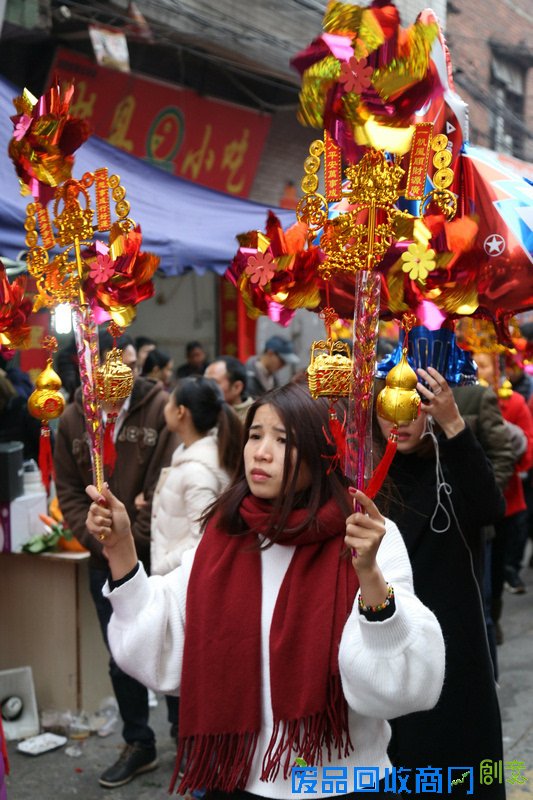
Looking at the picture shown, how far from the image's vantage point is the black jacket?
9.05 ft

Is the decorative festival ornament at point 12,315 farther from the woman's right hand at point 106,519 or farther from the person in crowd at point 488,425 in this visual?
the person in crowd at point 488,425

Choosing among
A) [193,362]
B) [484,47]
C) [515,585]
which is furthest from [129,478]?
[484,47]

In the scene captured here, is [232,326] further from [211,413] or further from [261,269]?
[261,269]

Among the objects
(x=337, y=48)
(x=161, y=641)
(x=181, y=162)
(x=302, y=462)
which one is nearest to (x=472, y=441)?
(x=302, y=462)

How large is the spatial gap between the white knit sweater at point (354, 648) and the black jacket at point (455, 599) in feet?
2.16

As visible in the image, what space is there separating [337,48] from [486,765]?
6.77 feet

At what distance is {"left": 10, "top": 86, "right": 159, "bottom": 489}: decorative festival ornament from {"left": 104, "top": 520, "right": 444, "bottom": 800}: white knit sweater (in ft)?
1.07

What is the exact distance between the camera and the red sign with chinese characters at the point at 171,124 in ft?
27.5

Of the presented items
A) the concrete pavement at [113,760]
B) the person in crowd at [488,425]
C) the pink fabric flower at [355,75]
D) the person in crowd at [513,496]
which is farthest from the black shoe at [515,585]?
the pink fabric flower at [355,75]

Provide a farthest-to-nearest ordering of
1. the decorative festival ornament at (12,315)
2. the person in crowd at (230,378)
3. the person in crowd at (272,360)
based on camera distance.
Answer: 1. the person in crowd at (272,360)
2. the person in crowd at (230,378)
3. the decorative festival ornament at (12,315)

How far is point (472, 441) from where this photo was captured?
2758mm

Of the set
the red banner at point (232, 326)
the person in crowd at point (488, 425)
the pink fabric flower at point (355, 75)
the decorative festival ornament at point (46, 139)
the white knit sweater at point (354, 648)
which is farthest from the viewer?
the red banner at point (232, 326)

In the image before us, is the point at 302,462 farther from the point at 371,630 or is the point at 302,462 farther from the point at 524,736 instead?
the point at 524,736

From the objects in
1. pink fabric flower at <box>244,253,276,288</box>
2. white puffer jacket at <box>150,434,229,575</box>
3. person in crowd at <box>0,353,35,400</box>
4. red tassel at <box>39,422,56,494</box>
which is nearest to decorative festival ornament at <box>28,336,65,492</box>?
red tassel at <box>39,422,56,494</box>
